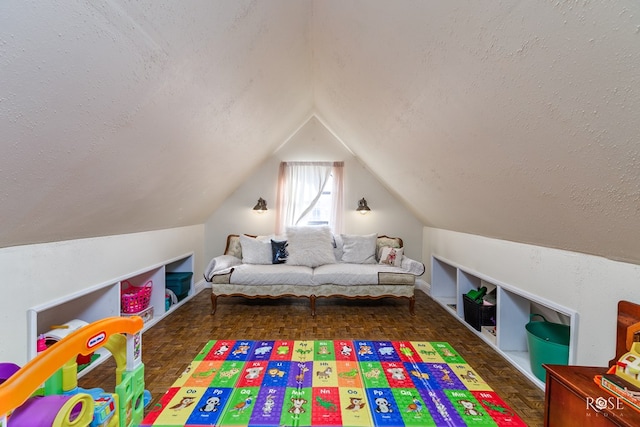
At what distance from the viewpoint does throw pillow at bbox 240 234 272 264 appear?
3.75 meters

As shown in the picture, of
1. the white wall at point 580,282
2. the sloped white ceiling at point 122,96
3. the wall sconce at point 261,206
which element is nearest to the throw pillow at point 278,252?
the wall sconce at point 261,206

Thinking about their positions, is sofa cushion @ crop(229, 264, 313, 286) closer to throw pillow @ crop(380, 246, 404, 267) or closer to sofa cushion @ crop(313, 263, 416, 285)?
sofa cushion @ crop(313, 263, 416, 285)

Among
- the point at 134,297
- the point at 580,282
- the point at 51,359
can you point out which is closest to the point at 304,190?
the point at 134,297

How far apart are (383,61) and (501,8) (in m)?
0.75

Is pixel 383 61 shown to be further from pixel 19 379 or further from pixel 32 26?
pixel 19 379

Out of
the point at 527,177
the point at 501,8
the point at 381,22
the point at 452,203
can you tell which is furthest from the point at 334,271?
the point at 501,8

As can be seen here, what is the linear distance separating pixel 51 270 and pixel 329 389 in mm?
1844

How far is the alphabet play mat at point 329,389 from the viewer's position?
1588 mm

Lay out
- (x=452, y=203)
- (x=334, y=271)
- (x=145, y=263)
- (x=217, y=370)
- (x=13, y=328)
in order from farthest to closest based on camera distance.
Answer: (x=334, y=271)
(x=145, y=263)
(x=452, y=203)
(x=217, y=370)
(x=13, y=328)

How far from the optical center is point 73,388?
4.81 feet

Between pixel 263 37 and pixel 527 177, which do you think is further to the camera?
pixel 263 37

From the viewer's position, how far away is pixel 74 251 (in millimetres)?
1898

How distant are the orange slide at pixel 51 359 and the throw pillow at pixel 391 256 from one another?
2899mm

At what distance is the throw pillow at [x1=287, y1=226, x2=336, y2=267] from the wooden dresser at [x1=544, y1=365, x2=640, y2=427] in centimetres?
260
